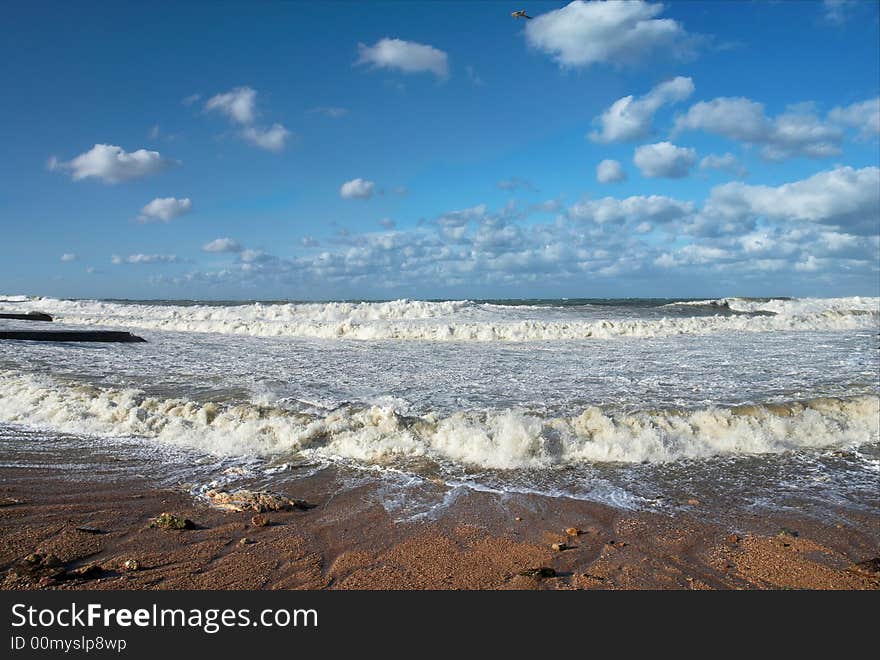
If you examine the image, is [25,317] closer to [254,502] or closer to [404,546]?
[254,502]

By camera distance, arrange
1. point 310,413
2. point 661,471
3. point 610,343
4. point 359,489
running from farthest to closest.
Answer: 1. point 610,343
2. point 310,413
3. point 661,471
4. point 359,489

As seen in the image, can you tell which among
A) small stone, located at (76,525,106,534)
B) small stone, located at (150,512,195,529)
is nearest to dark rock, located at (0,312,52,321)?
small stone, located at (76,525,106,534)

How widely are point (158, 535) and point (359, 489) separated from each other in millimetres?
1804

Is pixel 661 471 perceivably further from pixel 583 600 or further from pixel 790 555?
pixel 583 600

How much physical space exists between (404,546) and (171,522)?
190cm

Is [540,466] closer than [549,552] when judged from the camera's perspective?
No

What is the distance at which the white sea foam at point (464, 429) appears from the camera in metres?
6.46

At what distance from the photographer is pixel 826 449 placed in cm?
701

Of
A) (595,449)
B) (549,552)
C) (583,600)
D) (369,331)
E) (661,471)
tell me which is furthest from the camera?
(369,331)

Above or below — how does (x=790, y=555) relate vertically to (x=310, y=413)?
below

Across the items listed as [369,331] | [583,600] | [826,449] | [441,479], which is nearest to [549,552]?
[583,600]

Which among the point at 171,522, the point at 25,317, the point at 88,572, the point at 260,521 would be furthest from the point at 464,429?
the point at 25,317

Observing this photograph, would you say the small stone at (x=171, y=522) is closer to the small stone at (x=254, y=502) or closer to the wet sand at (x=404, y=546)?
the wet sand at (x=404, y=546)

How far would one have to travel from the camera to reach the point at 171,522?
4.29m
